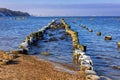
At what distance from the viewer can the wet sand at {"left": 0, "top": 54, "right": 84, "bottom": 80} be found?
671 inches

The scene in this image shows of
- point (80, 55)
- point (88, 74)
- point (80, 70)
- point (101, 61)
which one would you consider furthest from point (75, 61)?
point (88, 74)

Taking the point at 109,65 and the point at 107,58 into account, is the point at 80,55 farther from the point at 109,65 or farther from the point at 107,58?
the point at 107,58

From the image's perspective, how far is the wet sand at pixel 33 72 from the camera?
1705cm

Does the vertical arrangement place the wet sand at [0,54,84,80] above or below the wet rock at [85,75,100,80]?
below

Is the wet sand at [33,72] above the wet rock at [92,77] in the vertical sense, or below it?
below

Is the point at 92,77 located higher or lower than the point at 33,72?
higher

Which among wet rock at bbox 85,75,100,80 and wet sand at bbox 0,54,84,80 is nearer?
wet rock at bbox 85,75,100,80

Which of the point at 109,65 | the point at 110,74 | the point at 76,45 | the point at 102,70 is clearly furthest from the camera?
Result: the point at 76,45

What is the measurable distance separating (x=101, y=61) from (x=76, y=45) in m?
6.28

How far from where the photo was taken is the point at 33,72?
18281 mm

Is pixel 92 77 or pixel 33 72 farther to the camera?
pixel 33 72

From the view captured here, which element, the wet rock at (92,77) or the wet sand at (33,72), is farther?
the wet sand at (33,72)

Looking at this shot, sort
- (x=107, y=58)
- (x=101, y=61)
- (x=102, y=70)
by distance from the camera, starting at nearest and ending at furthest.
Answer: (x=102, y=70), (x=101, y=61), (x=107, y=58)

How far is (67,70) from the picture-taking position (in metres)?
19.8
